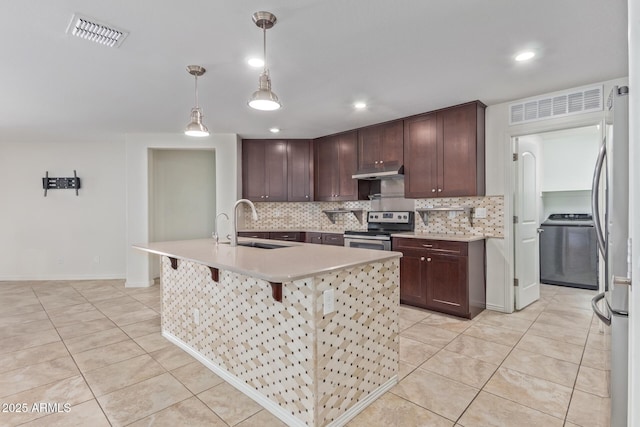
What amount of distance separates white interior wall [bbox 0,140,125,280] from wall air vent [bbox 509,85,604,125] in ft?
19.8

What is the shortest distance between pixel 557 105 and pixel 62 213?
7385mm

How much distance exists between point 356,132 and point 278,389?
3.73 metres

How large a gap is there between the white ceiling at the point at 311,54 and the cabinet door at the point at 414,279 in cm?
176

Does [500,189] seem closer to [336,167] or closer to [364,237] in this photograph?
[364,237]

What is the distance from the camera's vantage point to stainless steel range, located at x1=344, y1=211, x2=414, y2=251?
405 centimetres

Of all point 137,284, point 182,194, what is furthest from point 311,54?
point 137,284

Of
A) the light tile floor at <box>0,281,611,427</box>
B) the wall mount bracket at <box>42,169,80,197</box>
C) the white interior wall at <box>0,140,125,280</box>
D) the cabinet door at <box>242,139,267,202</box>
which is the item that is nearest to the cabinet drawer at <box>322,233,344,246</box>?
the cabinet door at <box>242,139,267,202</box>

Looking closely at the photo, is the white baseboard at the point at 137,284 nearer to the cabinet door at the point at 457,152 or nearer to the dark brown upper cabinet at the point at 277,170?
the dark brown upper cabinet at the point at 277,170

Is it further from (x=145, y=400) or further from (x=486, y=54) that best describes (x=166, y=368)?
(x=486, y=54)

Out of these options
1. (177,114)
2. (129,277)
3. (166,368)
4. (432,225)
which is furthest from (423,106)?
(129,277)

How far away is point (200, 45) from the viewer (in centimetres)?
232

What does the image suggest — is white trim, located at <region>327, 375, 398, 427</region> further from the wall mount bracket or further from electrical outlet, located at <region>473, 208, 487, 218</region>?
the wall mount bracket

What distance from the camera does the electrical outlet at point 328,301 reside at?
5.73 ft

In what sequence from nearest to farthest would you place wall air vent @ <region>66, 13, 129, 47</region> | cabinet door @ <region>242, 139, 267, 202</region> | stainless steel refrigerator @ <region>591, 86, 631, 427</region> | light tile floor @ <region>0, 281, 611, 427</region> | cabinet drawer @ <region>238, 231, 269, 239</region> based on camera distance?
1. stainless steel refrigerator @ <region>591, 86, 631, 427</region>
2. light tile floor @ <region>0, 281, 611, 427</region>
3. wall air vent @ <region>66, 13, 129, 47</region>
4. cabinet drawer @ <region>238, 231, 269, 239</region>
5. cabinet door @ <region>242, 139, 267, 202</region>
